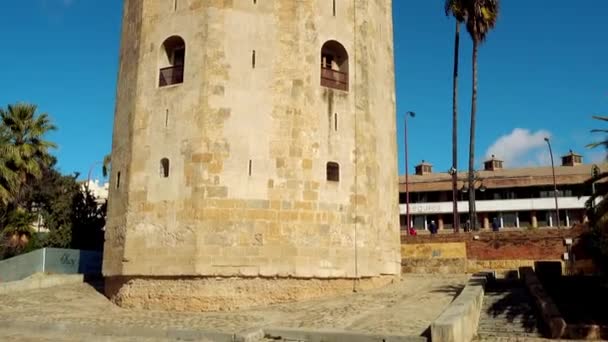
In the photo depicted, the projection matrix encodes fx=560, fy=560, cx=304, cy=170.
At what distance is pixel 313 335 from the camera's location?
1015 cm

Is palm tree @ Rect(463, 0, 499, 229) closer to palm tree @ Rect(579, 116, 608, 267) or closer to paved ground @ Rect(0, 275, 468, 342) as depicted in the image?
paved ground @ Rect(0, 275, 468, 342)

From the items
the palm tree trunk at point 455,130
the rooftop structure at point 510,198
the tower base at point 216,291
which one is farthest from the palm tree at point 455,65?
the tower base at point 216,291

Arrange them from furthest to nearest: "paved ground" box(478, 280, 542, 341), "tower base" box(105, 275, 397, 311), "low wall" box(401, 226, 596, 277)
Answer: "low wall" box(401, 226, 596, 277) → "tower base" box(105, 275, 397, 311) → "paved ground" box(478, 280, 542, 341)

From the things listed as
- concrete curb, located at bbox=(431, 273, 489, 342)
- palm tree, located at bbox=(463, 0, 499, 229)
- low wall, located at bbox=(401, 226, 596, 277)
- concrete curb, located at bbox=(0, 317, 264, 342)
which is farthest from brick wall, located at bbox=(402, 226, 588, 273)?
concrete curb, located at bbox=(0, 317, 264, 342)

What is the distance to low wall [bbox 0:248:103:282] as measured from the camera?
65.4 feet

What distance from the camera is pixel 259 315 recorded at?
518 inches

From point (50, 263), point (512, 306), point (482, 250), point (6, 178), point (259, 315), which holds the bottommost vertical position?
point (259, 315)

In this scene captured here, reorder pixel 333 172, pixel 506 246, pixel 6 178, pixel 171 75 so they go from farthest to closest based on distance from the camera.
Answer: pixel 6 178 → pixel 506 246 → pixel 171 75 → pixel 333 172

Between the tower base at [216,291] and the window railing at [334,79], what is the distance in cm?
574

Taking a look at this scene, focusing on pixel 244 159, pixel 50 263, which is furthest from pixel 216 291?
pixel 50 263

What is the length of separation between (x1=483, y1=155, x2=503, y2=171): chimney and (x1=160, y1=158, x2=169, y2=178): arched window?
1559 inches

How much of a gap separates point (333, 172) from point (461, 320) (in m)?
7.41

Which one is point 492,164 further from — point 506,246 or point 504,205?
point 506,246

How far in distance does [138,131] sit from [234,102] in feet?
10.2
